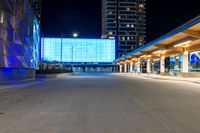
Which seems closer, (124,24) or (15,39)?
(15,39)

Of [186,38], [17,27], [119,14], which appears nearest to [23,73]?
[17,27]

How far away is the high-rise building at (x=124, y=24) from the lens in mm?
143125

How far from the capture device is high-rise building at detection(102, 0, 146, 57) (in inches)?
5635

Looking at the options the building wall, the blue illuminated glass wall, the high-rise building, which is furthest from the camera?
the high-rise building

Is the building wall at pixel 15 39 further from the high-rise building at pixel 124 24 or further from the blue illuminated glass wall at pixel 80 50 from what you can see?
the high-rise building at pixel 124 24

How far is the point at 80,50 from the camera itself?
113188 millimetres

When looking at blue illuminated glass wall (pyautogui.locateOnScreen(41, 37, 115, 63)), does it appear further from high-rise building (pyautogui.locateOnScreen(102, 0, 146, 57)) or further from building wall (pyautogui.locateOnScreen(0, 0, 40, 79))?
building wall (pyautogui.locateOnScreen(0, 0, 40, 79))

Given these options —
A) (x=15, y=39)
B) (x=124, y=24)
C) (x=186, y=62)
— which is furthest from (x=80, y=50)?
(x=15, y=39)

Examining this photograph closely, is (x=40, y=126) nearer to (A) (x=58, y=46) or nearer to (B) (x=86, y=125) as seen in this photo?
(B) (x=86, y=125)

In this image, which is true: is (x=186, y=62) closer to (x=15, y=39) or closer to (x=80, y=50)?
(x=15, y=39)

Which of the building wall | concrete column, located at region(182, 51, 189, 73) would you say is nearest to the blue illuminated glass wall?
concrete column, located at region(182, 51, 189, 73)

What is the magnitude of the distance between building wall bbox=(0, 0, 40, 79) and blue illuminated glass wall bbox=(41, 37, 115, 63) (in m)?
83.5

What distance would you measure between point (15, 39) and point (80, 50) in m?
90.1

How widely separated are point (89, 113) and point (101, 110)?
0.75 m
